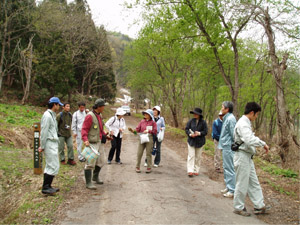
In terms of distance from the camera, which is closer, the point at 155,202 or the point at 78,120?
the point at 155,202

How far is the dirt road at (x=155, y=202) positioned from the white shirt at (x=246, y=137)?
1.30 metres

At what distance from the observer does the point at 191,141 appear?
7113 mm

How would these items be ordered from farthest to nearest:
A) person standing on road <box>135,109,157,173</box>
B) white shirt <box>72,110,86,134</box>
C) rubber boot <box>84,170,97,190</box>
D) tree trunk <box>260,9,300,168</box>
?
tree trunk <box>260,9,300,168</box>, white shirt <box>72,110,86,134</box>, person standing on road <box>135,109,157,173</box>, rubber boot <box>84,170,97,190</box>

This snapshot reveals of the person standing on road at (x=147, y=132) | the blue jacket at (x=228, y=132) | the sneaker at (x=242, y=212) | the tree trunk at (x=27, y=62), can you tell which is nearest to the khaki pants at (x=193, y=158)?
the person standing on road at (x=147, y=132)

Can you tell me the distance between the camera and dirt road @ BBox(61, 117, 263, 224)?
169 inches

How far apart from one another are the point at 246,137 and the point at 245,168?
613 mm

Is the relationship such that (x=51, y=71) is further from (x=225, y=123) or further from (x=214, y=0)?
(x=225, y=123)

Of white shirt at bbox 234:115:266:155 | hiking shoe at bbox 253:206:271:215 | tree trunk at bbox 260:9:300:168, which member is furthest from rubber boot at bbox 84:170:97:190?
tree trunk at bbox 260:9:300:168

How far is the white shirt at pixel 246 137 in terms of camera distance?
14.7ft

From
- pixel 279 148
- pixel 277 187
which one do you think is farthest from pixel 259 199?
pixel 279 148

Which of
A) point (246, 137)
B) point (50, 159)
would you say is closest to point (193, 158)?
point (246, 137)

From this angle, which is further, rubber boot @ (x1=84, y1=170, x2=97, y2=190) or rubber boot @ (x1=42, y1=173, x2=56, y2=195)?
rubber boot @ (x1=84, y1=170, x2=97, y2=190)

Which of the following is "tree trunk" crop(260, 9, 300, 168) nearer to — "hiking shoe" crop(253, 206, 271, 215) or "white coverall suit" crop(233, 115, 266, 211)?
"hiking shoe" crop(253, 206, 271, 215)

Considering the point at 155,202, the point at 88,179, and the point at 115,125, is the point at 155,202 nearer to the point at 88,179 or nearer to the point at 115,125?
the point at 88,179
